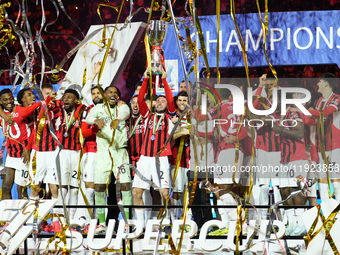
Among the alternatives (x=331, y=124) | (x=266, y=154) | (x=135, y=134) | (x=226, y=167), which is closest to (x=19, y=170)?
(x=135, y=134)

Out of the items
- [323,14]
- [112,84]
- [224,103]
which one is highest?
[323,14]

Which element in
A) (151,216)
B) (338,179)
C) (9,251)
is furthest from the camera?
(151,216)

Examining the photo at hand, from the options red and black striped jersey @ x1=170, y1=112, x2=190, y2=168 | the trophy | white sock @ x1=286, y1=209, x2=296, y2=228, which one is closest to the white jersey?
red and black striped jersey @ x1=170, y1=112, x2=190, y2=168

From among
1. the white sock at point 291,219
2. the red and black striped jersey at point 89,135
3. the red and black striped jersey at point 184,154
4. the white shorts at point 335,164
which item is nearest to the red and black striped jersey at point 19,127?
the red and black striped jersey at point 89,135

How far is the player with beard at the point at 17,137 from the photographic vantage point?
8.32ft

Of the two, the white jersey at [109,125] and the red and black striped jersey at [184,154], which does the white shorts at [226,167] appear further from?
the white jersey at [109,125]

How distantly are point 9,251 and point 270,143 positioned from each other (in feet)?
5.57

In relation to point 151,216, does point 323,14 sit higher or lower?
higher

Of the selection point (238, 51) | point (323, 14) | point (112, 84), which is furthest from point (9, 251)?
point (323, 14)

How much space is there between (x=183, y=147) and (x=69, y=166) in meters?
0.80

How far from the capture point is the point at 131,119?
2.47 m

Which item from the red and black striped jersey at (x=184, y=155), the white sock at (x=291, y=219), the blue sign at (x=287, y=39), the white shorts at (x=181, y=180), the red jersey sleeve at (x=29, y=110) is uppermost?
the blue sign at (x=287, y=39)

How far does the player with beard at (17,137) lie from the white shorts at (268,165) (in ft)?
5.24

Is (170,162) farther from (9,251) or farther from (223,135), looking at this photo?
(9,251)
